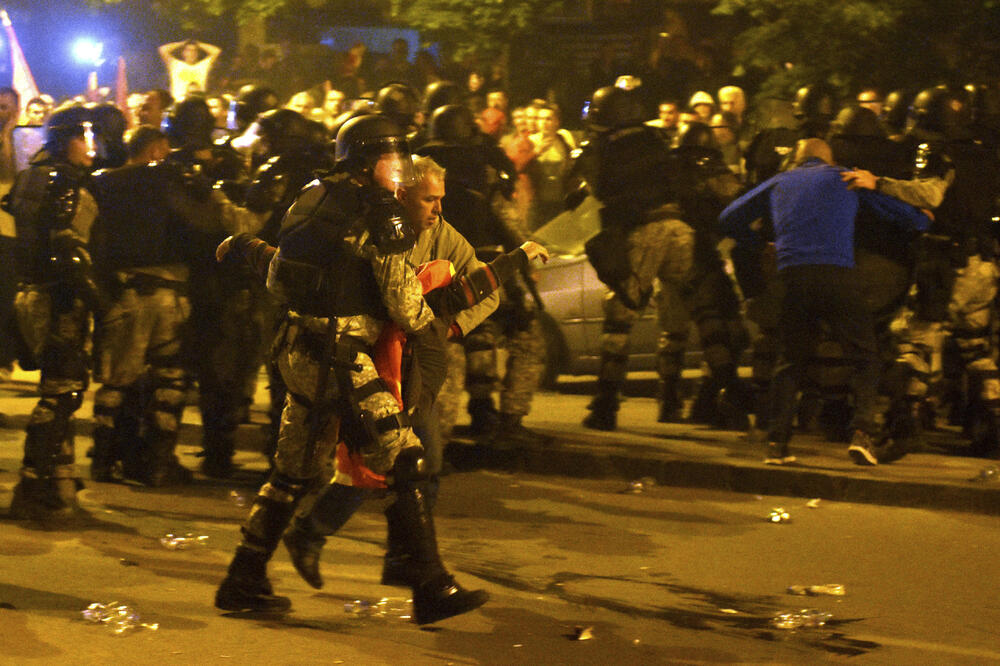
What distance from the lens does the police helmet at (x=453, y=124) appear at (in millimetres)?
9047

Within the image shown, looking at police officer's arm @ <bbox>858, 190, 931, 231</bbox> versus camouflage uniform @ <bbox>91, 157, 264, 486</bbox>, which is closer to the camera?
camouflage uniform @ <bbox>91, 157, 264, 486</bbox>

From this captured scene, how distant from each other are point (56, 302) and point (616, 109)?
154 inches

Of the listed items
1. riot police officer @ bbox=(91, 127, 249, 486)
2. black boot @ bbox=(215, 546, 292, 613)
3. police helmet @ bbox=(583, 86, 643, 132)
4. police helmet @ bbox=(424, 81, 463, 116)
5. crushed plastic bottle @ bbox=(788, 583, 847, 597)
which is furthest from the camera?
police helmet @ bbox=(583, 86, 643, 132)

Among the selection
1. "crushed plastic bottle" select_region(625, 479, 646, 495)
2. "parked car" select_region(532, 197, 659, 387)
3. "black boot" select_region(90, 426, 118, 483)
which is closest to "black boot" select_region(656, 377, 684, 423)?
"parked car" select_region(532, 197, 659, 387)

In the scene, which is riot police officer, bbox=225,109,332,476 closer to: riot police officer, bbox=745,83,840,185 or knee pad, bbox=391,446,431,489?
knee pad, bbox=391,446,431,489

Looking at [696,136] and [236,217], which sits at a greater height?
[696,136]

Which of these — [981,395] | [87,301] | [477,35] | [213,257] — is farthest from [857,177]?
[477,35]

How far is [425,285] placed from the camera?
604 centimetres

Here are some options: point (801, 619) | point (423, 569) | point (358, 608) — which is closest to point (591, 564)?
point (801, 619)

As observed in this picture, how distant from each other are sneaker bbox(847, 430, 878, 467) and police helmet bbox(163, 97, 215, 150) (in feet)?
13.4

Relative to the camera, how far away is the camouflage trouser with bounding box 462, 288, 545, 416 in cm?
945

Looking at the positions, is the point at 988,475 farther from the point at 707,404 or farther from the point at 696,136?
the point at 696,136

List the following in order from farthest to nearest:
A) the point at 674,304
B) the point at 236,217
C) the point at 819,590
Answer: the point at 674,304
the point at 236,217
the point at 819,590

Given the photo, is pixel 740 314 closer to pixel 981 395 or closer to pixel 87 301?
pixel 981 395
